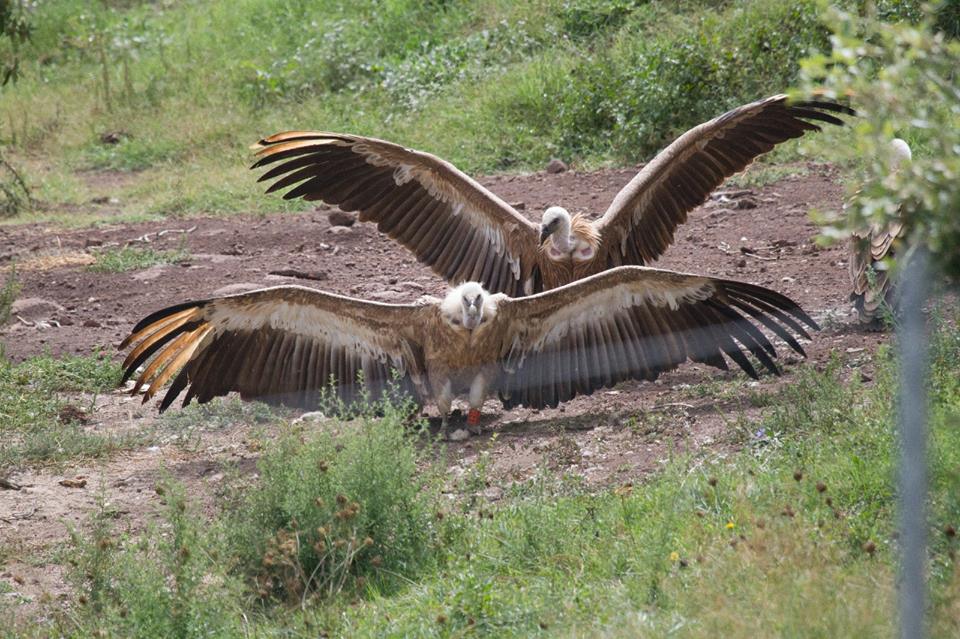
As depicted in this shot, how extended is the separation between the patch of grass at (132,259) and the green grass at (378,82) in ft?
4.96

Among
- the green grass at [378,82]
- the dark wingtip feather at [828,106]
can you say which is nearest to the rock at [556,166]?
the green grass at [378,82]

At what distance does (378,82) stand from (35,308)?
571cm

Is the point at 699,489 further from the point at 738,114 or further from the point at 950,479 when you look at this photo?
the point at 738,114

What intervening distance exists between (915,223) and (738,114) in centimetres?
404

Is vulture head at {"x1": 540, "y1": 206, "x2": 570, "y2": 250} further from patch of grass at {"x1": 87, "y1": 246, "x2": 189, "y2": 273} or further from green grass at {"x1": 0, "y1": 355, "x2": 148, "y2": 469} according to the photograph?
patch of grass at {"x1": 87, "y1": 246, "x2": 189, "y2": 273}

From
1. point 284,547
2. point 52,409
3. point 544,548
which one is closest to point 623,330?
point 544,548

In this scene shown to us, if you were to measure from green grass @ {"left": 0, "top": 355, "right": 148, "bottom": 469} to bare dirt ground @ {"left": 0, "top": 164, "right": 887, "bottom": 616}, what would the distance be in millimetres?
87

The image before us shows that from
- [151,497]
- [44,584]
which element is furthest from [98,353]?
[44,584]

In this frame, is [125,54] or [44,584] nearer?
[44,584]

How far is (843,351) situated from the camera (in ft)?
20.8

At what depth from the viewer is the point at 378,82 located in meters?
13.4

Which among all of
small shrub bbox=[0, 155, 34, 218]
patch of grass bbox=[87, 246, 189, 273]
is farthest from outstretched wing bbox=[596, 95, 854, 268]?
small shrub bbox=[0, 155, 34, 218]

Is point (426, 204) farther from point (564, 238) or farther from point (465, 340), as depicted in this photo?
point (465, 340)

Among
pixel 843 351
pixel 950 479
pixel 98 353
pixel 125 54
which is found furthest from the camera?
pixel 125 54
